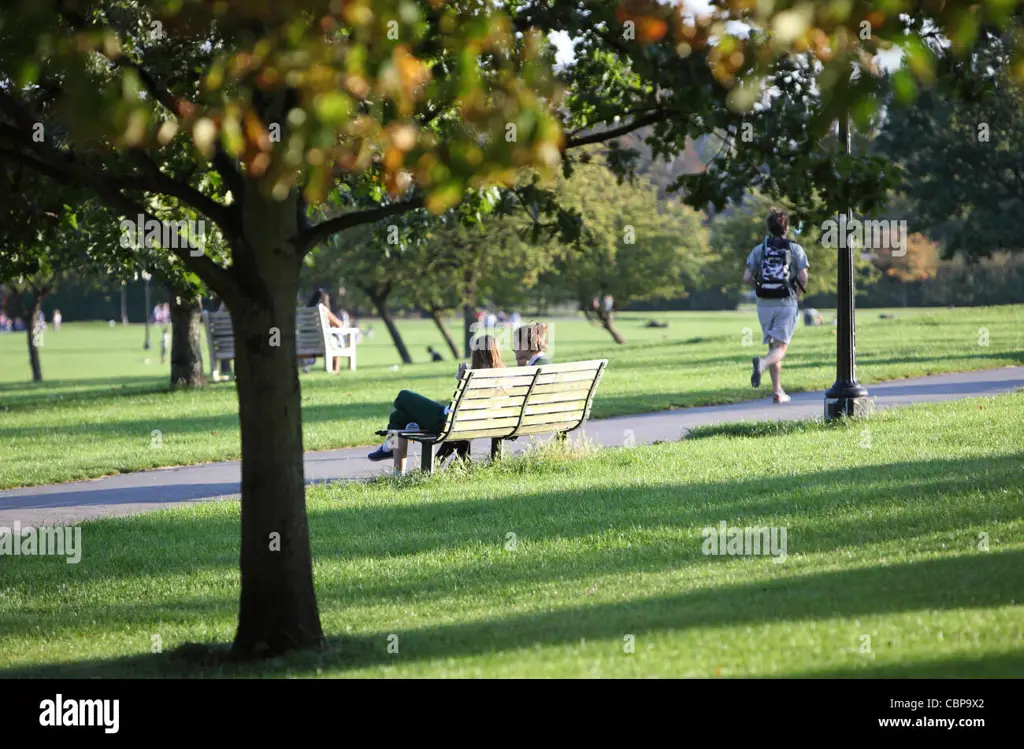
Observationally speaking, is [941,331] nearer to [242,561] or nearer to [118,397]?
[118,397]

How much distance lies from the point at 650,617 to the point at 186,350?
19.1 meters

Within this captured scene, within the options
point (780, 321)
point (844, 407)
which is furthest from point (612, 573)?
point (780, 321)

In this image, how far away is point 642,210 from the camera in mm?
46344

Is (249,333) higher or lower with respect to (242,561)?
higher

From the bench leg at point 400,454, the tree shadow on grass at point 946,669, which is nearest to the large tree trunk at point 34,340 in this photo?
the bench leg at point 400,454

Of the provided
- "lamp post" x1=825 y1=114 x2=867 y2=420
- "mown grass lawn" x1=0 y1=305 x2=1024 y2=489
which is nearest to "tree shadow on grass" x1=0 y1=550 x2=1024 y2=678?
"lamp post" x1=825 y1=114 x2=867 y2=420

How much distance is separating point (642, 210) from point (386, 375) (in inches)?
836

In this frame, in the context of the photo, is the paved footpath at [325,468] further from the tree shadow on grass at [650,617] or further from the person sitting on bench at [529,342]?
the tree shadow on grass at [650,617]

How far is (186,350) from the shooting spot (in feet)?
81.2

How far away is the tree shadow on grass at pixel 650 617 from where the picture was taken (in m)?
6.39

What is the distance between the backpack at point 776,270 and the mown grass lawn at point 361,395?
250 centimetres

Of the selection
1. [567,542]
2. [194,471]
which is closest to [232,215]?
[567,542]

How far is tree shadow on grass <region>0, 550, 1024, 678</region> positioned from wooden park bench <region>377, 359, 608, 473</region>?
15.0 ft
